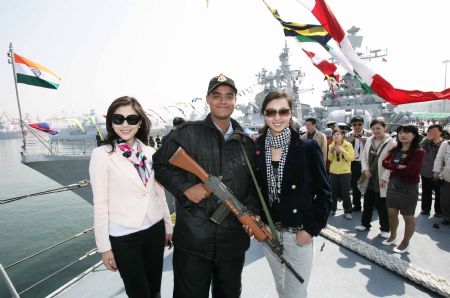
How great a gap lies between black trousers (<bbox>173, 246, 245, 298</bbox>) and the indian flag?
299 inches

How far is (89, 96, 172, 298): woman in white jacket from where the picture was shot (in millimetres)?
1786

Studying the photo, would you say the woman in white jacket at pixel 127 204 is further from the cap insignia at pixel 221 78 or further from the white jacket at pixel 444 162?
the white jacket at pixel 444 162

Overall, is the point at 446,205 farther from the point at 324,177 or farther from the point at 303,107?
the point at 303,107

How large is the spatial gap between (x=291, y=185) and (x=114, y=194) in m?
1.31

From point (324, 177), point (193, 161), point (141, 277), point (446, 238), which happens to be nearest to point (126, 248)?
point (141, 277)

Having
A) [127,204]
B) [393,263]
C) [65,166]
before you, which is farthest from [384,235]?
[65,166]

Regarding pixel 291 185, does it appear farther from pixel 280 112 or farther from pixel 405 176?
pixel 405 176

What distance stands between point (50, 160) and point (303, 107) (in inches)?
1351

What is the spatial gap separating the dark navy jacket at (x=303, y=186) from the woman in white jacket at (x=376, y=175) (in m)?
2.53

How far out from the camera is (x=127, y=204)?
1842 millimetres

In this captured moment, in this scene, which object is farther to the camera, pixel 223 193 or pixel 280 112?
pixel 280 112

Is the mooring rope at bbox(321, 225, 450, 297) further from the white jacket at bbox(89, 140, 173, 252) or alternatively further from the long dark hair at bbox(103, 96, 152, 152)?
the long dark hair at bbox(103, 96, 152, 152)

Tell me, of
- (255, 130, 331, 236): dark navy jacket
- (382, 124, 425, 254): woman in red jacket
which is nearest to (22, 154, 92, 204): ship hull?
(255, 130, 331, 236): dark navy jacket

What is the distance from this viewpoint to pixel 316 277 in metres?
2.92
